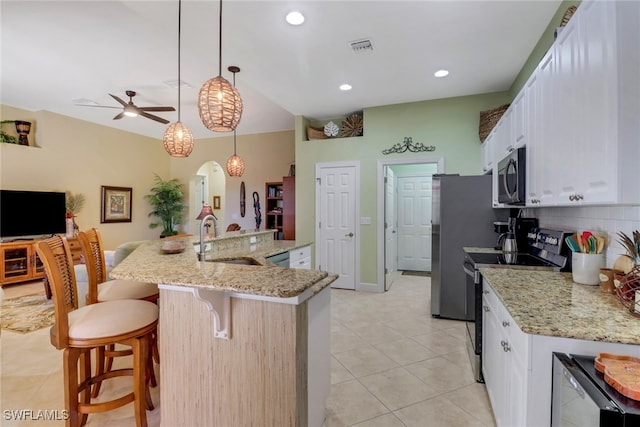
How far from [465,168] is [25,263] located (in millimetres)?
7397

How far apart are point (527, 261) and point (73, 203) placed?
742 centimetres

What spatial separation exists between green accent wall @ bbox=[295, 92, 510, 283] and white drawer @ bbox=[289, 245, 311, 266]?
1379mm

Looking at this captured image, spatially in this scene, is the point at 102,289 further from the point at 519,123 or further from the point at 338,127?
the point at 338,127

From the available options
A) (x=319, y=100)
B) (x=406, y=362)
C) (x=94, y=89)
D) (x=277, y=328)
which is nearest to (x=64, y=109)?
(x=94, y=89)

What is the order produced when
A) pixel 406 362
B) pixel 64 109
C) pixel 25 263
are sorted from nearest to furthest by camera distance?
pixel 406 362 < pixel 25 263 < pixel 64 109

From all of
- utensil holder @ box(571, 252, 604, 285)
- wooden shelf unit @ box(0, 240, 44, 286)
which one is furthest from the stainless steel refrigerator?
wooden shelf unit @ box(0, 240, 44, 286)

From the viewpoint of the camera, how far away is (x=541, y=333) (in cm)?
108

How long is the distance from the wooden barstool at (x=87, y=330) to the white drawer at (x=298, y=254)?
166 cm

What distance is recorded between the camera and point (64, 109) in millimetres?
5402

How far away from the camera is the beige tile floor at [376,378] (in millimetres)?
1854

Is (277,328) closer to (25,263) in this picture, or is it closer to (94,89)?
(94,89)

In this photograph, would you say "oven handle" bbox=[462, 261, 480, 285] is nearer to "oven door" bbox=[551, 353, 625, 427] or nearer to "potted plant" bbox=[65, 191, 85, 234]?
"oven door" bbox=[551, 353, 625, 427]

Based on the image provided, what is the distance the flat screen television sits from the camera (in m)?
4.89

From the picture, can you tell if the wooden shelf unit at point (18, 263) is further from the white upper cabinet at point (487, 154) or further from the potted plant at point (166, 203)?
the white upper cabinet at point (487, 154)
